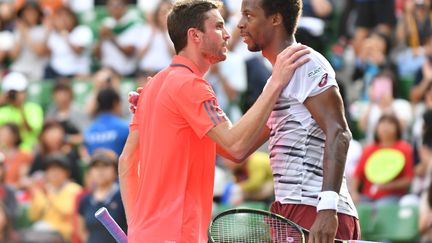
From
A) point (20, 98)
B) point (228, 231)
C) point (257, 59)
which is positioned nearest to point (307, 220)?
point (228, 231)

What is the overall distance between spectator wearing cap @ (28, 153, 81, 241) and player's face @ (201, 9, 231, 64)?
6.47 m

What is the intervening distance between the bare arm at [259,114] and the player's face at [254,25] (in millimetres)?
179

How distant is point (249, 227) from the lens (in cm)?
531

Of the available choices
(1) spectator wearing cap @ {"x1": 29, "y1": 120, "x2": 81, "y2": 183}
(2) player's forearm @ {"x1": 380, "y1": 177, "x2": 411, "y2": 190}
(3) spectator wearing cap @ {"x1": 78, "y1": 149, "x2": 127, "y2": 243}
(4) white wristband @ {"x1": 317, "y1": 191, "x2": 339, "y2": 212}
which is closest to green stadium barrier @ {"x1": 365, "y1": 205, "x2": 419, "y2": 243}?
(2) player's forearm @ {"x1": 380, "y1": 177, "x2": 411, "y2": 190}

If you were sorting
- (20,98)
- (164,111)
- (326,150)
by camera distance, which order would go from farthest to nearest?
(20,98), (164,111), (326,150)

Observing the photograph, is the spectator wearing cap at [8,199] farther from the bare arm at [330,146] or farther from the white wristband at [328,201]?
the white wristband at [328,201]

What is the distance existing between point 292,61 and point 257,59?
22.7 ft

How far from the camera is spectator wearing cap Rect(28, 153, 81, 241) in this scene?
1202 cm

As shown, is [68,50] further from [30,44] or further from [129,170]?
[129,170]

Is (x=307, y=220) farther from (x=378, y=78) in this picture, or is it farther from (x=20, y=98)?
(x=20, y=98)

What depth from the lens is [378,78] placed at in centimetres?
1220

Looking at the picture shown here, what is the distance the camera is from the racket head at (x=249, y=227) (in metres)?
5.20

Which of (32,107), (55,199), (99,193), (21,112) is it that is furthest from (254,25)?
(32,107)

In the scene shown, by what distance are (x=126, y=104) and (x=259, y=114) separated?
842 cm
